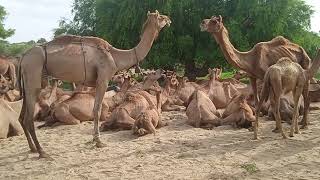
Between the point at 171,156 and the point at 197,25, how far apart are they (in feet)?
72.8

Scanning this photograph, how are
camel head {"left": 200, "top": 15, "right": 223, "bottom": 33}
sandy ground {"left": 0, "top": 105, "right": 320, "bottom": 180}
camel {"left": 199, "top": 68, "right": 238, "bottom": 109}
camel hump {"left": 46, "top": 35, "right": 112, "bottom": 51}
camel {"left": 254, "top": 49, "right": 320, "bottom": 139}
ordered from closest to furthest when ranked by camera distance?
sandy ground {"left": 0, "top": 105, "right": 320, "bottom": 180} < camel hump {"left": 46, "top": 35, "right": 112, "bottom": 51} < camel {"left": 254, "top": 49, "right": 320, "bottom": 139} < camel head {"left": 200, "top": 15, "right": 223, "bottom": 33} < camel {"left": 199, "top": 68, "right": 238, "bottom": 109}

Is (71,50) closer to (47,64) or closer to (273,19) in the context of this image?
(47,64)

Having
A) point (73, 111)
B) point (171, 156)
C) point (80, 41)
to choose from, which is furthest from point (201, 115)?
point (80, 41)

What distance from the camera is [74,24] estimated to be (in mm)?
40125

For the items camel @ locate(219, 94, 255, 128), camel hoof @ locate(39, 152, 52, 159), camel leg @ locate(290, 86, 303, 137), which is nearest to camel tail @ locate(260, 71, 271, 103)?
camel leg @ locate(290, 86, 303, 137)

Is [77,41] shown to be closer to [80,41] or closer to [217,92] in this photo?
[80,41]

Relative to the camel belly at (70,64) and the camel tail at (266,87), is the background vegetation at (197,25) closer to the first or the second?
the camel tail at (266,87)

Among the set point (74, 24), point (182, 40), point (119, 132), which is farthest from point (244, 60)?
point (74, 24)

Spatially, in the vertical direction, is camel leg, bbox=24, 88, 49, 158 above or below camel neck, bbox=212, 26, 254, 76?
below

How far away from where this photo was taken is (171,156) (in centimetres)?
825

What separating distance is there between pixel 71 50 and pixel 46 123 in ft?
12.9

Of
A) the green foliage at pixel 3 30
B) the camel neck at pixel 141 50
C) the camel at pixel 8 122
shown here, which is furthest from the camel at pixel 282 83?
the green foliage at pixel 3 30

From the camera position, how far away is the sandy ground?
7.21 m

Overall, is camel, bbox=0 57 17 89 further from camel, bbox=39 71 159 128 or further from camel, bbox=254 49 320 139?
camel, bbox=254 49 320 139
